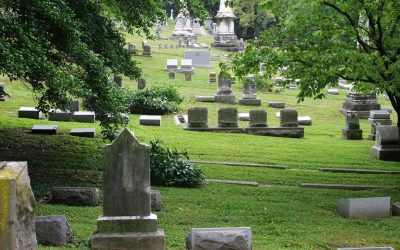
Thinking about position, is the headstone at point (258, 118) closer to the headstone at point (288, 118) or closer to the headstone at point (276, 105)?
the headstone at point (288, 118)

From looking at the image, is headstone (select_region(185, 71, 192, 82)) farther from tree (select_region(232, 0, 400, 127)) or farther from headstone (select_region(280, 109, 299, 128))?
tree (select_region(232, 0, 400, 127))

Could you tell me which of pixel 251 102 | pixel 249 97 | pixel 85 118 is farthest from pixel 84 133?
pixel 249 97

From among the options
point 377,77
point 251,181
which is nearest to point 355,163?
point 251,181

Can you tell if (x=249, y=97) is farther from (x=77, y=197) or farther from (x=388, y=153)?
(x=77, y=197)

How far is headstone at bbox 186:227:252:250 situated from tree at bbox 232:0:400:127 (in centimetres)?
531

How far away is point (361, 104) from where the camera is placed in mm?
33250

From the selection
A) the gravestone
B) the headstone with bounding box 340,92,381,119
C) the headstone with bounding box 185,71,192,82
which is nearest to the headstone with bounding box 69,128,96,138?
the gravestone

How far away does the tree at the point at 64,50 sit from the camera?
11078 millimetres

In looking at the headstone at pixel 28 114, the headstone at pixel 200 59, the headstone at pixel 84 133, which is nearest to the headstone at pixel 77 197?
the headstone at pixel 84 133

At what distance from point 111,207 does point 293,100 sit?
95.3 feet

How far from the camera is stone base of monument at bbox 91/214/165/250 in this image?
9031 millimetres

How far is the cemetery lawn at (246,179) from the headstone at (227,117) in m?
0.88

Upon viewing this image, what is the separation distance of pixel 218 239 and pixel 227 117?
1717cm

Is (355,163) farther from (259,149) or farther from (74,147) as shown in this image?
(74,147)
